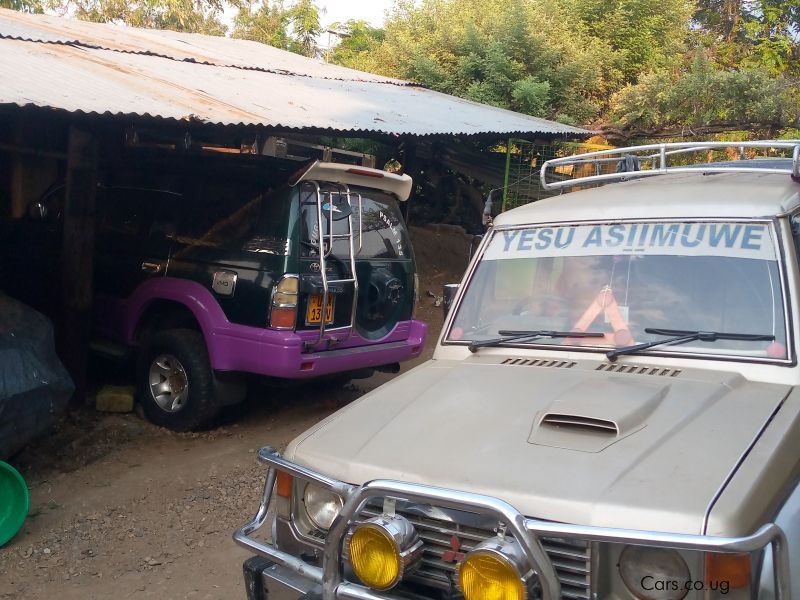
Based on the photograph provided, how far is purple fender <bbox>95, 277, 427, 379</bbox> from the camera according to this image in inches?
221

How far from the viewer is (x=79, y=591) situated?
3869mm

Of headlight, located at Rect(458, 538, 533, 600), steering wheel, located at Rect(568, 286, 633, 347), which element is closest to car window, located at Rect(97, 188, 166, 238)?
steering wheel, located at Rect(568, 286, 633, 347)

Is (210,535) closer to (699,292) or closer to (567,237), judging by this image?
(567,237)

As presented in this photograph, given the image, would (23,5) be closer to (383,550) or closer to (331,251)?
(331,251)

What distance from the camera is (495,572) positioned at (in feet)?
6.61

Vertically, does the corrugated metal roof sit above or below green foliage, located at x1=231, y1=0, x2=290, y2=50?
below

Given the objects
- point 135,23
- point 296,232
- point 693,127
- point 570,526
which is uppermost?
point 135,23

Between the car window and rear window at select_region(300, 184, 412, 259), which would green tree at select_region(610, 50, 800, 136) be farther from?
the car window

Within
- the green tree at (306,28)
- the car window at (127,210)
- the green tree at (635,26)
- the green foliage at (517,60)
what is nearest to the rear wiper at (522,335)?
the car window at (127,210)

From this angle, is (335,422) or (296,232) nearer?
(335,422)

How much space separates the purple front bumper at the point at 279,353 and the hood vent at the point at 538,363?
2.75m

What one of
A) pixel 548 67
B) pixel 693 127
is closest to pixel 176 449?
pixel 693 127

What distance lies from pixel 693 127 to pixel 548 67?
3.57m

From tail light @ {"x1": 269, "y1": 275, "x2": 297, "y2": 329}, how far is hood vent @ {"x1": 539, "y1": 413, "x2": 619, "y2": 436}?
11.2ft
